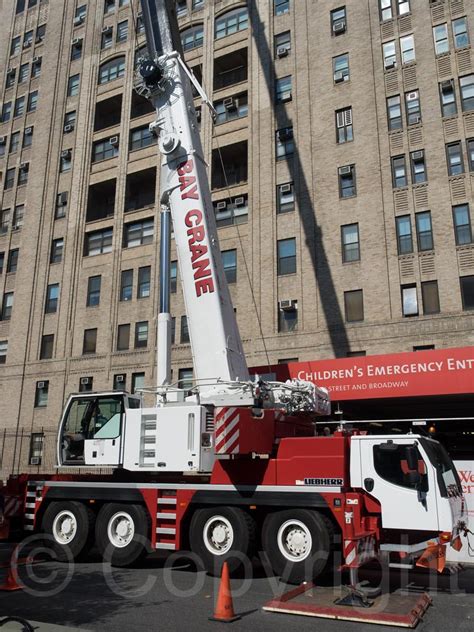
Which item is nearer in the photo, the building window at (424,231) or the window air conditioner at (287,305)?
the building window at (424,231)

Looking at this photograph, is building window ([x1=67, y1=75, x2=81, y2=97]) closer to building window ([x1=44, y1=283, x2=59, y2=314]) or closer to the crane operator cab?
building window ([x1=44, y1=283, x2=59, y2=314])

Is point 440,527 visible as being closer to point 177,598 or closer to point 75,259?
point 177,598

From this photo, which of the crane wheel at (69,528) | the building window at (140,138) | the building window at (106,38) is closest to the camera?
the crane wheel at (69,528)

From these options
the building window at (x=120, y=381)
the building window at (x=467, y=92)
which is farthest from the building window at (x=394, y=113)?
the building window at (x=120, y=381)

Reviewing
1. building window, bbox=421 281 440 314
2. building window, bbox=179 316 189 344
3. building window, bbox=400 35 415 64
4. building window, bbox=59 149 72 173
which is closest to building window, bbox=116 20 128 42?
building window, bbox=59 149 72 173

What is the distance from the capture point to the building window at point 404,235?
23875 millimetres

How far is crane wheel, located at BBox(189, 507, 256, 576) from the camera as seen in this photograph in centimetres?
1076

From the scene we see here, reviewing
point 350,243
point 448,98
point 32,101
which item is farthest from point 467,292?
point 32,101

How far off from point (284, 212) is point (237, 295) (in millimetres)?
4437

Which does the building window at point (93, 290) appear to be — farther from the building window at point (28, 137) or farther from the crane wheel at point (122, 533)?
the crane wheel at point (122, 533)

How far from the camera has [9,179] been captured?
38219 millimetres

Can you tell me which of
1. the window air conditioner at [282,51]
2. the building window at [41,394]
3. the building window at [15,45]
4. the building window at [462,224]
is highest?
the building window at [15,45]

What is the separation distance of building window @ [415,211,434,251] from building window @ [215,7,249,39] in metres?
15.4

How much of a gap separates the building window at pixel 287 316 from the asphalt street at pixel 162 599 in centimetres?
1424
